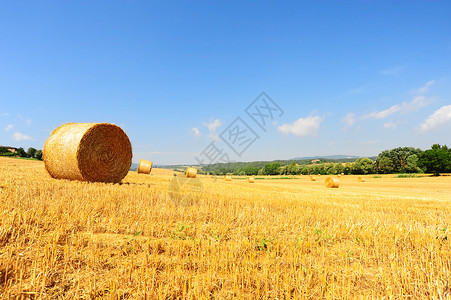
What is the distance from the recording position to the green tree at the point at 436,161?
159ft

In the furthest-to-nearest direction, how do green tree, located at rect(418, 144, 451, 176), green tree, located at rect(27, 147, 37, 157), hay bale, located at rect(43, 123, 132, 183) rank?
green tree, located at rect(27, 147, 37, 157), green tree, located at rect(418, 144, 451, 176), hay bale, located at rect(43, 123, 132, 183)

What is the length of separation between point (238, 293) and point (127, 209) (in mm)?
3885

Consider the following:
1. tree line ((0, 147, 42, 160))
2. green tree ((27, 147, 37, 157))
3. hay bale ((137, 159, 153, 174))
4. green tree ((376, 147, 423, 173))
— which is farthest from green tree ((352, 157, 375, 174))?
green tree ((27, 147, 37, 157))

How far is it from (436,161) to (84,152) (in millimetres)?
61080

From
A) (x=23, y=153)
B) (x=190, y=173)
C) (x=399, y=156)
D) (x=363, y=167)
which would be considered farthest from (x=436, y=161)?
(x=23, y=153)

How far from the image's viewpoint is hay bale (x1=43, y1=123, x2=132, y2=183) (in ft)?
34.3

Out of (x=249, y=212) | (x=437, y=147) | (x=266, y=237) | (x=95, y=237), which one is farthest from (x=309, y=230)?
(x=437, y=147)

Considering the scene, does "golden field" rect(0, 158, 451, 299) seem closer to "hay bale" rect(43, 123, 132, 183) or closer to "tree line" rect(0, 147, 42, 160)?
"hay bale" rect(43, 123, 132, 183)

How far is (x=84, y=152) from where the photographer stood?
10.5 meters

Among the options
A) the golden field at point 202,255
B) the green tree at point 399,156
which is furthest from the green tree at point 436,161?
the golden field at point 202,255

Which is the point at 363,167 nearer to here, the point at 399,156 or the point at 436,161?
the point at 436,161

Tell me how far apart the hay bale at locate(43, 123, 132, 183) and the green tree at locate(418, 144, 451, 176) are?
59.3 metres

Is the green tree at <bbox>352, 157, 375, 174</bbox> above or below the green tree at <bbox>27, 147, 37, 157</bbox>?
below

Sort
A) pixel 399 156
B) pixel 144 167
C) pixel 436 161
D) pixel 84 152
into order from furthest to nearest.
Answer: pixel 399 156 < pixel 436 161 < pixel 144 167 < pixel 84 152
